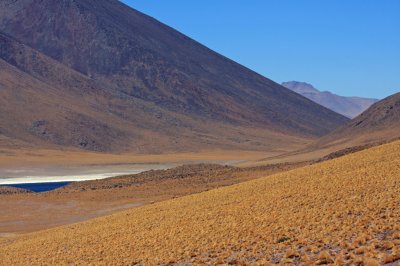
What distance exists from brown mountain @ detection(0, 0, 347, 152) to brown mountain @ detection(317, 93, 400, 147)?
45.8 meters

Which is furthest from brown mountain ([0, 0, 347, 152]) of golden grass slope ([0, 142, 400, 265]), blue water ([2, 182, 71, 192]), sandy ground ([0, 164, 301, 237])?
golden grass slope ([0, 142, 400, 265])

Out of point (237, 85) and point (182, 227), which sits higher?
point (237, 85)

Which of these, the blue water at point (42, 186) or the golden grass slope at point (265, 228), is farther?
the blue water at point (42, 186)

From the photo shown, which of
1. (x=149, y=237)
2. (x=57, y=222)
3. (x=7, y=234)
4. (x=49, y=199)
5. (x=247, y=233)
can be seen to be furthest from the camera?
(x=49, y=199)

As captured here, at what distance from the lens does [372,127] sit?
3219 inches

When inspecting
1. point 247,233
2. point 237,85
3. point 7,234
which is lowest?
point 7,234

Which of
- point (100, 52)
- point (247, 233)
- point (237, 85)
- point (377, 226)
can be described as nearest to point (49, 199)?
point (247, 233)

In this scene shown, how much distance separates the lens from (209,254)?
17.7 metres

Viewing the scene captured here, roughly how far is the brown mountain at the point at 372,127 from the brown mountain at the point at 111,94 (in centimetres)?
4584

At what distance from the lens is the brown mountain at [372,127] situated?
250 ft

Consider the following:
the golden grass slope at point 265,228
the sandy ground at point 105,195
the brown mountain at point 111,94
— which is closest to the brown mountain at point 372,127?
the sandy ground at point 105,195

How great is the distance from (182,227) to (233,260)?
6128 mm

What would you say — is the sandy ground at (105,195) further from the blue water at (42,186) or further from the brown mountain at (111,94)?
the brown mountain at (111,94)

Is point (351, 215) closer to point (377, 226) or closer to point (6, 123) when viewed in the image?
point (377, 226)
